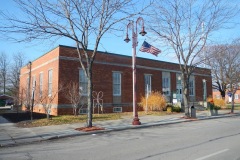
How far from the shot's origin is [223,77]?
36.2 m

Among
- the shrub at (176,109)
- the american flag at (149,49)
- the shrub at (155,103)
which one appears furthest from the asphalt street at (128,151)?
the shrub at (176,109)

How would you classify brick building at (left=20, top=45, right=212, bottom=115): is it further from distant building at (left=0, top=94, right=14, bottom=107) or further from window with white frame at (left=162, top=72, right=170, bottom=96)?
distant building at (left=0, top=94, right=14, bottom=107)

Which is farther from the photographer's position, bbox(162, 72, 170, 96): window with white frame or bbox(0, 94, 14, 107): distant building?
bbox(0, 94, 14, 107): distant building

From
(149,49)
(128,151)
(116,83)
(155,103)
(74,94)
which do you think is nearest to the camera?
(128,151)

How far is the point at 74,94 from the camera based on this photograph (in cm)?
2178

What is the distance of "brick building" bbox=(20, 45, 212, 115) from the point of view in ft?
77.3

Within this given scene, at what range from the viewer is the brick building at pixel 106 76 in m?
23.6

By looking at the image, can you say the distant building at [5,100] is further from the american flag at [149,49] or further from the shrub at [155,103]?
the american flag at [149,49]

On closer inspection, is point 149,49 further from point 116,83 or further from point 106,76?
point 116,83

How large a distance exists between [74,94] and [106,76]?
5731mm

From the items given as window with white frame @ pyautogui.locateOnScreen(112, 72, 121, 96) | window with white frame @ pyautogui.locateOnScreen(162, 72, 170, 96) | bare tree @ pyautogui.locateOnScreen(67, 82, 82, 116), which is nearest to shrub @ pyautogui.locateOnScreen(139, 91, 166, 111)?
window with white frame @ pyautogui.locateOnScreen(112, 72, 121, 96)

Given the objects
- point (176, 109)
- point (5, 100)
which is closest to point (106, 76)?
point (176, 109)

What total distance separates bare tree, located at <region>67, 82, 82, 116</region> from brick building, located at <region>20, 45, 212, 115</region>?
0.51m

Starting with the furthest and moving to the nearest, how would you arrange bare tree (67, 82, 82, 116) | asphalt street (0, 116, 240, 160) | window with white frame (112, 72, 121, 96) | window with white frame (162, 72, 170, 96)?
1. window with white frame (162, 72, 170, 96)
2. window with white frame (112, 72, 121, 96)
3. bare tree (67, 82, 82, 116)
4. asphalt street (0, 116, 240, 160)
